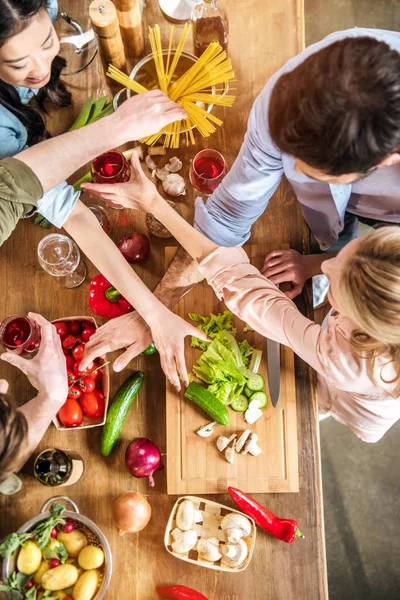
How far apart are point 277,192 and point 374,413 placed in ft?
2.39

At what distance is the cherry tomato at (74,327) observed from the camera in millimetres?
1574

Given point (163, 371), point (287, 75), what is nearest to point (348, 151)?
point (287, 75)

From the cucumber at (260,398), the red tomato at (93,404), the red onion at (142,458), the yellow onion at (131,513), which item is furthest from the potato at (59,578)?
the cucumber at (260,398)

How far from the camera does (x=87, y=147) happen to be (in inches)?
56.9

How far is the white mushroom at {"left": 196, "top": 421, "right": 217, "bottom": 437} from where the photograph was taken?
1529 millimetres

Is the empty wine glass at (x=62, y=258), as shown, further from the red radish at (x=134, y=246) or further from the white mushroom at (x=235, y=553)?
the white mushroom at (x=235, y=553)

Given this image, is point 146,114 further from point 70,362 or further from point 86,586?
point 86,586

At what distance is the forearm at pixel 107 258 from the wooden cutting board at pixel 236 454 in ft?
0.86

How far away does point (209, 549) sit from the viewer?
4.71ft

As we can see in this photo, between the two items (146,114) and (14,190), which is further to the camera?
(146,114)

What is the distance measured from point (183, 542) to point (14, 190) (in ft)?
3.27

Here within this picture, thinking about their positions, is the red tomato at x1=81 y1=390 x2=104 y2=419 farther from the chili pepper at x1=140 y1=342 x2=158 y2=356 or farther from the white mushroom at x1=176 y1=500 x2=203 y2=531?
the white mushroom at x1=176 y1=500 x2=203 y2=531

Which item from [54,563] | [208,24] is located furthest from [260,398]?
[208,24]

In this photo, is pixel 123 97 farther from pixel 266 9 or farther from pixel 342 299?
pixel 342 299
